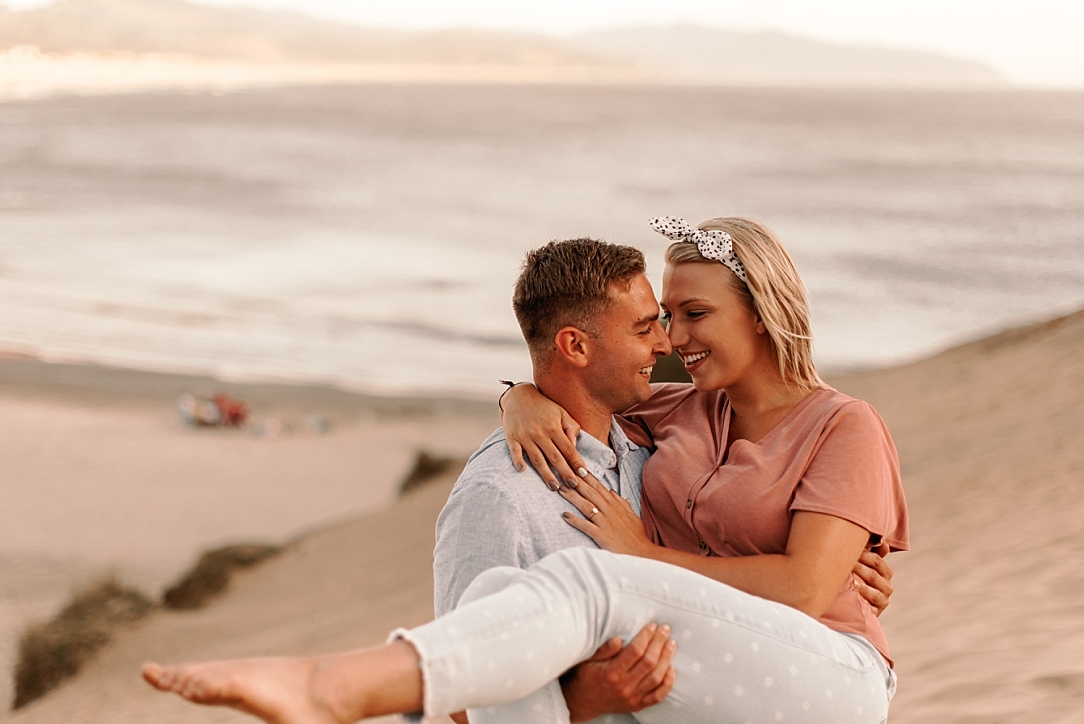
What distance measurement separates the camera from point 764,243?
3.06 m

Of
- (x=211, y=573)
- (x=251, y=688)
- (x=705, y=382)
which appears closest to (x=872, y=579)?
(x=705, y=382)

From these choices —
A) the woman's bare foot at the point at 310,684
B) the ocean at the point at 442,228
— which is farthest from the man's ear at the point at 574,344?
the ocean at the point at 442,228

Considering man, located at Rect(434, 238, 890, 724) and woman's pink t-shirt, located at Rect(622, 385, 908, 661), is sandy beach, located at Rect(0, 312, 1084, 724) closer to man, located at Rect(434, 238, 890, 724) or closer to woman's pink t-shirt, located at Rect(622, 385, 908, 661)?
woman's pink t-shirt, located at Rect(622, 385, 908, 661)

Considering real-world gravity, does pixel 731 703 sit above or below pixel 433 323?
above

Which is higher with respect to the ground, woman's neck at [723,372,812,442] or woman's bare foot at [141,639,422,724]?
woman's neck at [723,372,812,442]

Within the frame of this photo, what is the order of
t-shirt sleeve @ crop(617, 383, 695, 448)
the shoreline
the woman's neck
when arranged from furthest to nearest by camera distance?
the shoreline < t-shirt sleeve @ crop(617, 383, 695, 448) < the woman's neck

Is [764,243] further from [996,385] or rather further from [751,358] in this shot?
[996,385]

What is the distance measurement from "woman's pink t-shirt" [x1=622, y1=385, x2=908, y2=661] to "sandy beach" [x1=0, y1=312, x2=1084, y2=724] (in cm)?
187

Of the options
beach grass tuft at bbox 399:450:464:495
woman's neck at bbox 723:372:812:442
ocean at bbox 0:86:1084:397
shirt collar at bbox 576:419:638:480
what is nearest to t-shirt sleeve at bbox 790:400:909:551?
woman's neck at bbox 723:372:812:442

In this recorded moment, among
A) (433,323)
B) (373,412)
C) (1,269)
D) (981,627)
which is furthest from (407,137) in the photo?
(981,627)

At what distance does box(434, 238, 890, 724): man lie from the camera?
2.86m

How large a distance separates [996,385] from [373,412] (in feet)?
34.6

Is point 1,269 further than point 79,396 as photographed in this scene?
Yes

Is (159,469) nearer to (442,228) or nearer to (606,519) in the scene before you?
(606,519)
